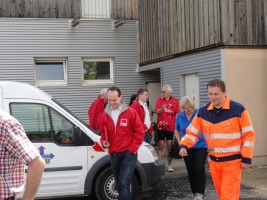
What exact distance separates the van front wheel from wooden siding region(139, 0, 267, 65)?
4322 mm

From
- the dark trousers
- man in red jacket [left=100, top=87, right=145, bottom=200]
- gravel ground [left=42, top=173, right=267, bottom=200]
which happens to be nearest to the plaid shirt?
man in red jacket [left=100, top=87, right=145, bottom=200]

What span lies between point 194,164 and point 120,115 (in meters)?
1.57

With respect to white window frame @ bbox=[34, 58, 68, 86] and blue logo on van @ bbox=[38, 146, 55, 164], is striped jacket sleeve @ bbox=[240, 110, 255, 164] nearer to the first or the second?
blue logo on van @ bbox=[38, 146, 55, 164]

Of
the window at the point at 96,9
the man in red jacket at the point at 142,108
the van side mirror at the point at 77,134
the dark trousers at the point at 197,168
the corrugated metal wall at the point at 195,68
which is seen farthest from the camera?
the window at the point at 96,9

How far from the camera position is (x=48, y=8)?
42.6ft

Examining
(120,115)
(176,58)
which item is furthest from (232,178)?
(176,58)

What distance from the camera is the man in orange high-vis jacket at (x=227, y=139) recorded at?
4410 mm

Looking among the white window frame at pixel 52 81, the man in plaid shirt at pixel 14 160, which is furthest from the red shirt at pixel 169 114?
the man in plaid shirt at pixel 14 160

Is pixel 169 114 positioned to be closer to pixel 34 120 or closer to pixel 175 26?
pixel 175 26

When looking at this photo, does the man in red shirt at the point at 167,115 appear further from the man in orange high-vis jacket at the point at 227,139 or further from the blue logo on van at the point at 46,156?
the man in orange high-vis jacket at the point at 227,139

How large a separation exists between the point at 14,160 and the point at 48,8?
11.3 metres

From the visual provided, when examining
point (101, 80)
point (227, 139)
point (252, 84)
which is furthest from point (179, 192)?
point (101, 80)

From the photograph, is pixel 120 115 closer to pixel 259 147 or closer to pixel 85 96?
pixel 259 147

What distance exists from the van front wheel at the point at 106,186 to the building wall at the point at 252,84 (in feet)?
12.6
